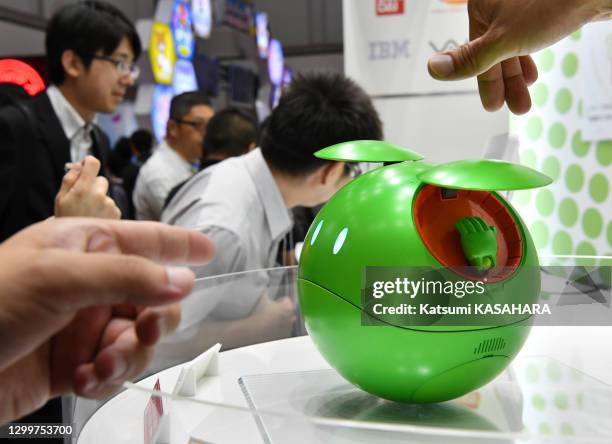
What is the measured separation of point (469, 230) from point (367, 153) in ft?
0.55

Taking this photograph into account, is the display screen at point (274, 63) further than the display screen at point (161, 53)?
Yes

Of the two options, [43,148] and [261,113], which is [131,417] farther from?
[261,113]

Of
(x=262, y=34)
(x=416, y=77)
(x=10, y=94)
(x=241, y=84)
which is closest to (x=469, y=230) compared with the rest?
(x=10, y=94)

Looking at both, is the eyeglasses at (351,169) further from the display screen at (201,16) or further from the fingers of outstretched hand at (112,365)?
the display screen at (201,16)

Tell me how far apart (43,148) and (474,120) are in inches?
75.5

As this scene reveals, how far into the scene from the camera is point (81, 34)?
193 cm

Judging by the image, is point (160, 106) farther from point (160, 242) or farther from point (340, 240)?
point (160, 242)

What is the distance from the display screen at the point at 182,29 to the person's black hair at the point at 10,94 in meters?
3.92

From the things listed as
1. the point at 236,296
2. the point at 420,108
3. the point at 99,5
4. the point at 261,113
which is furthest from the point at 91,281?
the point at 261,113

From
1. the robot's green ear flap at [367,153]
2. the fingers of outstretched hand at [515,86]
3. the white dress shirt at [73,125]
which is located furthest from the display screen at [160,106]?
Answer: the robot's green ear flap at [367,153]

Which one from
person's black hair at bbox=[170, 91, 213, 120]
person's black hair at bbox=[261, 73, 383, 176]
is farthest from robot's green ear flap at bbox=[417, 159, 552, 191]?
person's black hair at bbox=[170, 91, 213, 120]

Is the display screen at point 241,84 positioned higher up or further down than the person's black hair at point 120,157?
higher up

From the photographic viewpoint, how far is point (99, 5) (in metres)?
1.97

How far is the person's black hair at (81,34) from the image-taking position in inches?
74.9
